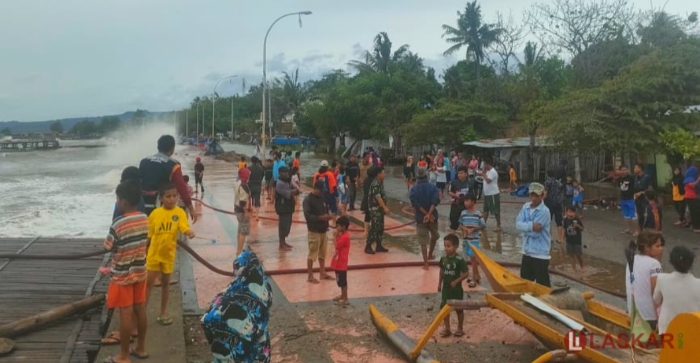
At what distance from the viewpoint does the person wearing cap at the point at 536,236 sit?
6746 millimetres

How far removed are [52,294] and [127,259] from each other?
95.6 inches

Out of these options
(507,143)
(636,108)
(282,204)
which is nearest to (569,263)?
(282,204)

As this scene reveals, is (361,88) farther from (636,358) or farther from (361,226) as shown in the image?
(636,358)

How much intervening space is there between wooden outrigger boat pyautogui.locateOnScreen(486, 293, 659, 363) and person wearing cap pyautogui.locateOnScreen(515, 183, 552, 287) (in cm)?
137

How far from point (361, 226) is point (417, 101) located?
2436 cm

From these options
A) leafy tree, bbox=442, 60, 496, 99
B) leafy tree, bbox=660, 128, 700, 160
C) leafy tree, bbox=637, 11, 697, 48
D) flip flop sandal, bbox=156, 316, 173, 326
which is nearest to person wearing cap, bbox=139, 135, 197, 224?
flip flop sandal, bbox=156, 316, 173, 326

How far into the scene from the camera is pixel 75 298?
640cm

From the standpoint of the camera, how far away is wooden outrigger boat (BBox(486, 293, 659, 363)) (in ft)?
14.4

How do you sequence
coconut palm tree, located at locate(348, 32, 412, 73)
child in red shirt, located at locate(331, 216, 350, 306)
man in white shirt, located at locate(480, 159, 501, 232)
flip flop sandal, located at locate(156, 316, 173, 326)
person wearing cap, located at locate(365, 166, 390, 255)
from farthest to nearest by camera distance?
1. coconut palm tree, located at locate(348, 32, 412, 73)
2. man in white shirt, located at locate(480, 159, 501, 232)
3. person wearing cap, located at locate(365, 166, 390, 255)
4. child in red shirt, located at locate(331, 216, 350, 306)
5. flip flop sandal, located at locate(156, 316, 173, 326)

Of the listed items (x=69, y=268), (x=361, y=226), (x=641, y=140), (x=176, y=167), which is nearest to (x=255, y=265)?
(x=176, y=167)

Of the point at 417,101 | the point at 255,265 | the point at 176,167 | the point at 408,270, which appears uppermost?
the point at 417,101

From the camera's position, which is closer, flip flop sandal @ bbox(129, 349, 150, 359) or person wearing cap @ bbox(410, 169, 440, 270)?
flip flop sandal @ bbox(129, 349, 150, 359)

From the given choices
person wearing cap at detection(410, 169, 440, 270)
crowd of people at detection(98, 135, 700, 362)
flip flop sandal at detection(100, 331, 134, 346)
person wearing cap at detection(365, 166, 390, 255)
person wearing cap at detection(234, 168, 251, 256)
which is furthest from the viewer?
person wearing cap at detection(365, 166, 390, 255)

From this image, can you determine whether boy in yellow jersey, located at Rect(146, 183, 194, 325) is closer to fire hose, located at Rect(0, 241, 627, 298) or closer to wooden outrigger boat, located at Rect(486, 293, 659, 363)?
fire hose, located at Rect(0, 241, 627, 298)
